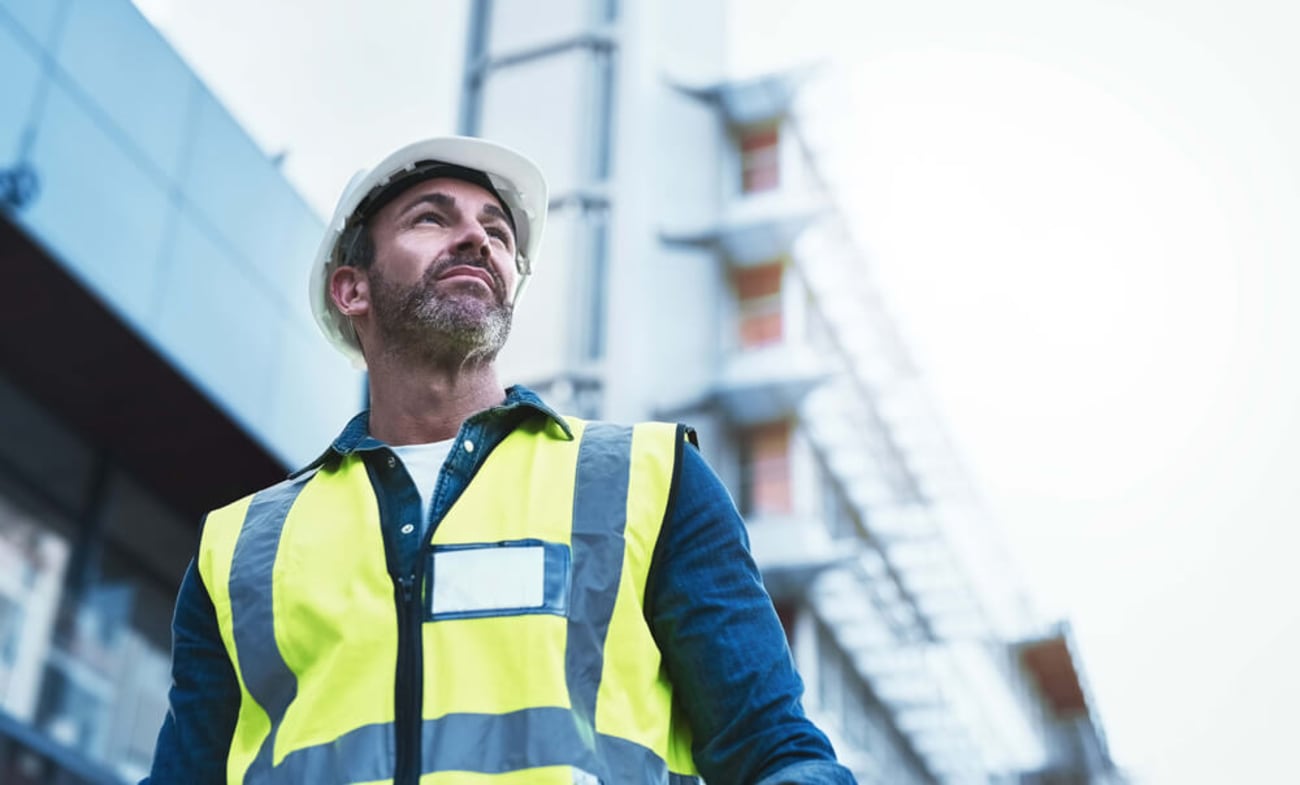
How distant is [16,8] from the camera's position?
10.4 metres

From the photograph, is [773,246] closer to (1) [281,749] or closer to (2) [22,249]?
(2) [22,249]

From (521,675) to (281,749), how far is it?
0.36 metres

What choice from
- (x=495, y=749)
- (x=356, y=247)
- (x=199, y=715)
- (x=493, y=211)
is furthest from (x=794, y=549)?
(x=495, y=749)

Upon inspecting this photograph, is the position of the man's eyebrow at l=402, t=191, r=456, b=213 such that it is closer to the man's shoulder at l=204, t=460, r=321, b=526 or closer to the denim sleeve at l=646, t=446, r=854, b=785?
the man's shoulder at l=204, t=460, r=321, b=526

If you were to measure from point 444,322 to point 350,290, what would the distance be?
1.36 feet

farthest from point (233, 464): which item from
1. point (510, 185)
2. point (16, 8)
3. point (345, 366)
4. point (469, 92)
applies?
point (469, 92)

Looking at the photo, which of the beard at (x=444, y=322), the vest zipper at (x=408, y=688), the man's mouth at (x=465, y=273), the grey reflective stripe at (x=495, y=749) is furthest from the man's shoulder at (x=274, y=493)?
the grey reflective stripe at (x=495, y=749)

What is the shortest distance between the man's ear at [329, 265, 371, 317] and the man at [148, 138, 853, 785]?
260mm

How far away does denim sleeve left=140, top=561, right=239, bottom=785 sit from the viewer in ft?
7.98

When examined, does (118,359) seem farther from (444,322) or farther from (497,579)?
(497,579)

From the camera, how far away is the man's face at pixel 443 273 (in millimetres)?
2715

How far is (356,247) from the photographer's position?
309 centimetres

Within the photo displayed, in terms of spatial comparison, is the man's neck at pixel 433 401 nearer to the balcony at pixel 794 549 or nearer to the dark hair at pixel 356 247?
the dark hair at pixel 356 247

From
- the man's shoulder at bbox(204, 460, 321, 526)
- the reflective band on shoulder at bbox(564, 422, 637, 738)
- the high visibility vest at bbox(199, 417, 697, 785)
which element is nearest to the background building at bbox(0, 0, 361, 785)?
the man's shoulder at bbox(204, 460, 321, 526)
